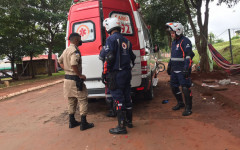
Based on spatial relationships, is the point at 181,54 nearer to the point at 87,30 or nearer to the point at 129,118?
the point at 129,118

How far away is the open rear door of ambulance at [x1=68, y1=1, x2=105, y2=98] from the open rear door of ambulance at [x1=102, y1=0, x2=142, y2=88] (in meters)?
0.25

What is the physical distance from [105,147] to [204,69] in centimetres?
778

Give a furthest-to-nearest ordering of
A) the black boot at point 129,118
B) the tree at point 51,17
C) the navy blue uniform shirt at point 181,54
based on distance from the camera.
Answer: the tree at point 51,17 < the navy blue uniform shirt at point 181,54 < the black boot at point 129,118

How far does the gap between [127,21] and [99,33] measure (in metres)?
0.75

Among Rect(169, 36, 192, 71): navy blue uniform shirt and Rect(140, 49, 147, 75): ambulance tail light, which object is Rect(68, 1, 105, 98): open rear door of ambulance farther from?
Rect(169, 36, 192, 71): navy blue uniform shirt

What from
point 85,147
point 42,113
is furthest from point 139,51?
point 42,113

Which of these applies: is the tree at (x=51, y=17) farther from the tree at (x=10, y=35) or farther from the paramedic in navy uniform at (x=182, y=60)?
the paramedic in navy uniform at (x=182, y=60)

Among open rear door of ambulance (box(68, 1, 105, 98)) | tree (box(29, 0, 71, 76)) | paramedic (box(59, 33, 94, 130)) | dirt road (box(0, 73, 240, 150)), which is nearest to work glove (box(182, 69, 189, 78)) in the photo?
dirt road (box(0, 73, 240, 150))

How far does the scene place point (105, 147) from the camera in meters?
2.87

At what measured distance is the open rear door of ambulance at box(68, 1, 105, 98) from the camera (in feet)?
14.0

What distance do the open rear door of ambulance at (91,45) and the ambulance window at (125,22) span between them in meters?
0.43

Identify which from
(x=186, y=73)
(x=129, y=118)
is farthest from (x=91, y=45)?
(x=186, y=73)

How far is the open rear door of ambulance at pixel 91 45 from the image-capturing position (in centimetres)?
428

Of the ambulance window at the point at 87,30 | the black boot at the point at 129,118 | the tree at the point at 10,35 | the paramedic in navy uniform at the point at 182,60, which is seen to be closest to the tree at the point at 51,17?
the tree at the point at 10,35
